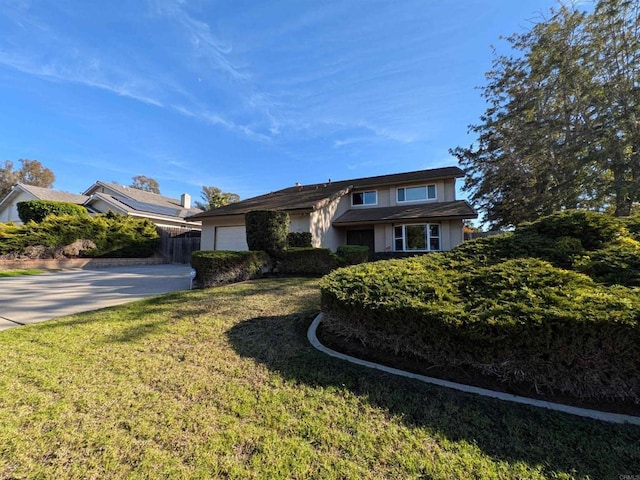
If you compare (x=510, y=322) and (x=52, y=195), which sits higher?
(x=52, y=195)

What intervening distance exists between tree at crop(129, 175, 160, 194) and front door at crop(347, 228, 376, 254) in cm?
4331

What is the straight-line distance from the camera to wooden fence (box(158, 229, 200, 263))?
18.0m

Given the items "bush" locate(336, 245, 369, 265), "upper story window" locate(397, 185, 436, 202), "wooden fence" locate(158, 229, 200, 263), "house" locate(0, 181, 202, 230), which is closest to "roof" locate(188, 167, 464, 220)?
"upper story window" locate(397, 185, 436, 202)

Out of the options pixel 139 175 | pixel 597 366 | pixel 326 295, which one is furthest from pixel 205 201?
pixel 597 366

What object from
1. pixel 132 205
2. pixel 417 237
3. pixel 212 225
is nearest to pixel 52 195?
pixel 132 205

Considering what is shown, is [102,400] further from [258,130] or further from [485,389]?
[258,130]

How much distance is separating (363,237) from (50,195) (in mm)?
26924

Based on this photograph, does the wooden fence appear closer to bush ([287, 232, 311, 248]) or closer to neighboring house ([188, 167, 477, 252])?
neighboring house ([188, 167, 477, 252])

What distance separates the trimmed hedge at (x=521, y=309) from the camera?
2488mm

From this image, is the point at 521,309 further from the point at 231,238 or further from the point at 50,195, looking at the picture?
the point at 50,195

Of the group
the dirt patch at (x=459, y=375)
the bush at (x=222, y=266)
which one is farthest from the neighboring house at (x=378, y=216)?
the dirt patch at (x=459, y=375)

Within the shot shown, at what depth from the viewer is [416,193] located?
52.4 feet

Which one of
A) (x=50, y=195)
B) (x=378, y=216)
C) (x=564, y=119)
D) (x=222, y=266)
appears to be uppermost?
(x=564, y=119)

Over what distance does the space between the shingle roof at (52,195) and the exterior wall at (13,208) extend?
424mm
